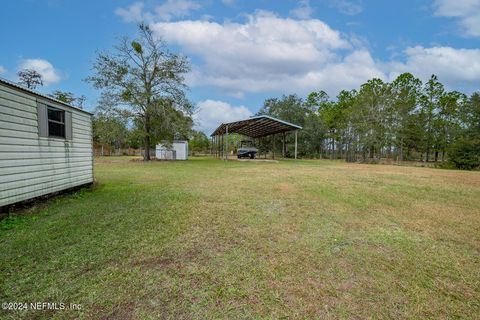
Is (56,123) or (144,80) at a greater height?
(144,80)

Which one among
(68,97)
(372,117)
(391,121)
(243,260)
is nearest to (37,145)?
(243,260)

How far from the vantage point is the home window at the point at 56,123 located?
500 cm

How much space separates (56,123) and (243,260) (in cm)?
541

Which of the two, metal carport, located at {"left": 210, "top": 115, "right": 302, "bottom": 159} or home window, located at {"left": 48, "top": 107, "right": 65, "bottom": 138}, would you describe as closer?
home window, located at {"left": 48, "top": 107, "right": 65, "bottom": 138}

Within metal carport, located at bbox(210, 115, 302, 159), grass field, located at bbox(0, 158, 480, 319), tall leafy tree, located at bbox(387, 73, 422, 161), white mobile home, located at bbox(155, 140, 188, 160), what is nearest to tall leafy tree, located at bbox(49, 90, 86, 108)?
white mobile home, located at bbox(155, 140, 188, 160)

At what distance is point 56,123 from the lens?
520 centimetres

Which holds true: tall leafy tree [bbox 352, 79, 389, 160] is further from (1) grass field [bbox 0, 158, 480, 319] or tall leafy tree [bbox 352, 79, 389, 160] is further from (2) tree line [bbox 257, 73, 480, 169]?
(1) grass field [bbox 0, 158, 480, 319]

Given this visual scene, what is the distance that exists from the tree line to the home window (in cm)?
2254

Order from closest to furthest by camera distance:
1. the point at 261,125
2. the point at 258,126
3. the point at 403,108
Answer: the point at 261,125 → the point at 258,126 → the point at 403,108

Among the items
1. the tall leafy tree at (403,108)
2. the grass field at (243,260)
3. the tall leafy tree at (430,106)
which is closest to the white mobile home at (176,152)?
the grass field at (243,260)

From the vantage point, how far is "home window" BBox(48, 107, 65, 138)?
500 centimetres

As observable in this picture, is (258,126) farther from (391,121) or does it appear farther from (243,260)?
(243,260)

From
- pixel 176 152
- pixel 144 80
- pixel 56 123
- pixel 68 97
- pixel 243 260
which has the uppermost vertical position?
pixel 68 97

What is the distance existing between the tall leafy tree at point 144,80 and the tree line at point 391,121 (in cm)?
1485
